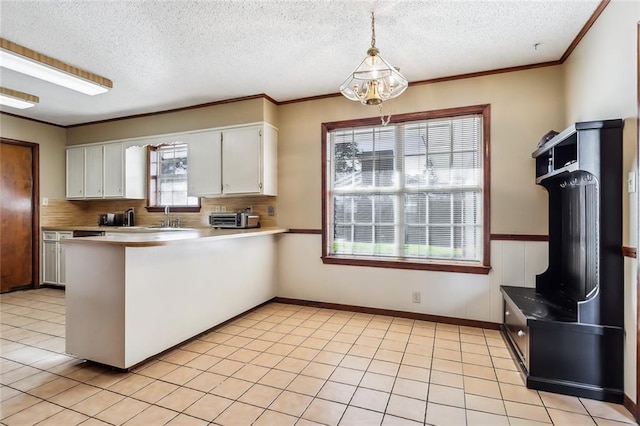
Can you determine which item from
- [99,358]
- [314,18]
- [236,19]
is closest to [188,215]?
[99,358]

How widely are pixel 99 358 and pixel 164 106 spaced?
3281 millimetres

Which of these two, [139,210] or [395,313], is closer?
[395,313]

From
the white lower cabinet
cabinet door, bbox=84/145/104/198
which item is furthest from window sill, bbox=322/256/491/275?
the white lower cabinet

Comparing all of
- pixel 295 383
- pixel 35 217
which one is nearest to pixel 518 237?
pixel 295 383

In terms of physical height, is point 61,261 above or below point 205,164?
below

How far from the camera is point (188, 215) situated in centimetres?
479

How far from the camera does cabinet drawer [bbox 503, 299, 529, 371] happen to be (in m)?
2.29

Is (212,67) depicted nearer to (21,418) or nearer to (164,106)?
(164,106)

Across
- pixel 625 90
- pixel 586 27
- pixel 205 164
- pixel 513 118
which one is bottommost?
pixel 205 164

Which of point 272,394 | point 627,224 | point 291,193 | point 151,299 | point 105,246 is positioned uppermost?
point 291,193

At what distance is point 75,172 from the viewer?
5.32 metres

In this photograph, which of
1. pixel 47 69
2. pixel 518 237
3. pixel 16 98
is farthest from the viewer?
pixel 16 98

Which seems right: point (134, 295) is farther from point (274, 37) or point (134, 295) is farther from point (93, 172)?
point (93, 172)

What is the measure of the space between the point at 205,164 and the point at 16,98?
2.15m
